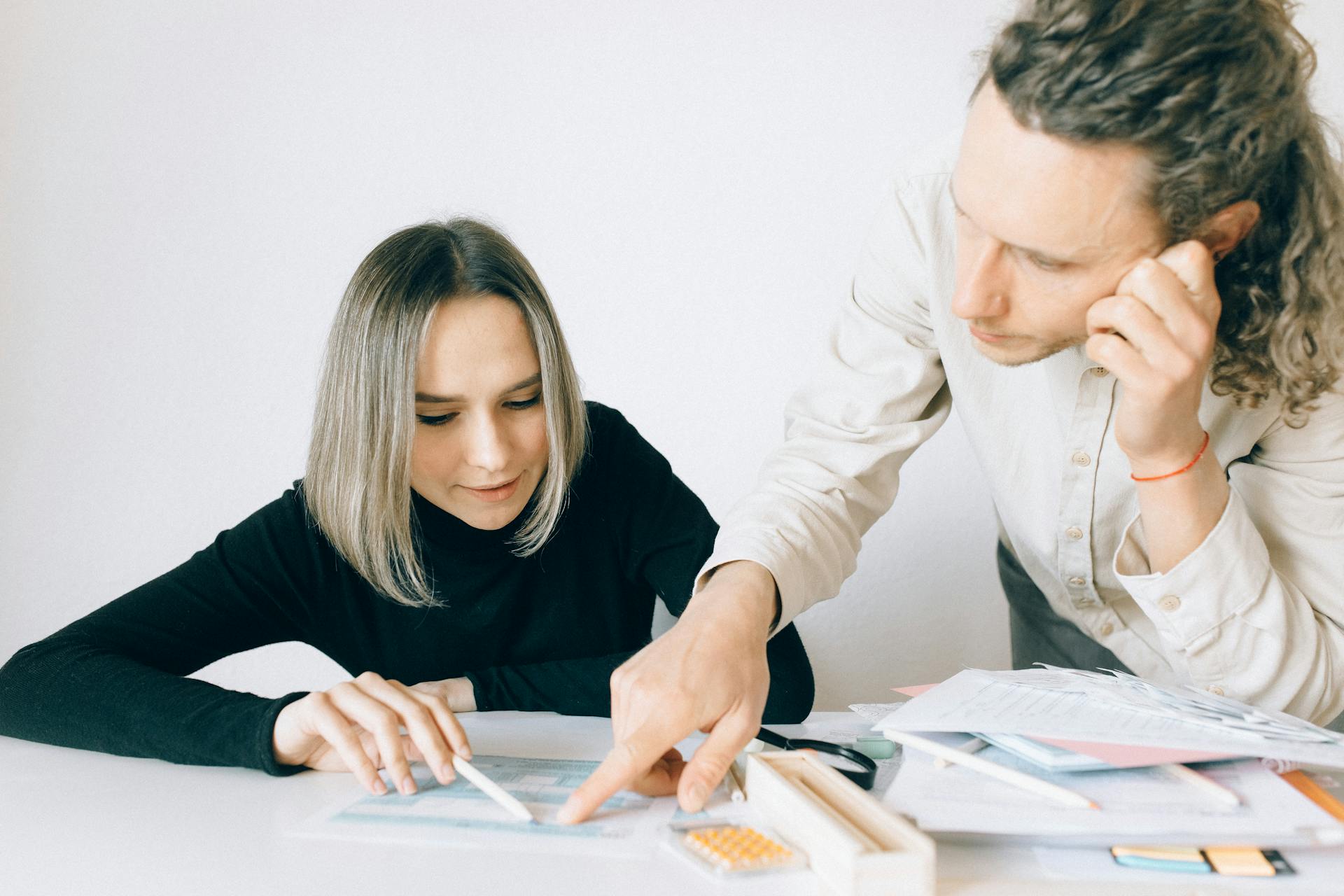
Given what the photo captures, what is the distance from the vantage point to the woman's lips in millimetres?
1255

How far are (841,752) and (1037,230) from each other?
442 mm

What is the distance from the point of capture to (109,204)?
83.3 inches

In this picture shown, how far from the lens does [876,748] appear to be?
874 millimetres

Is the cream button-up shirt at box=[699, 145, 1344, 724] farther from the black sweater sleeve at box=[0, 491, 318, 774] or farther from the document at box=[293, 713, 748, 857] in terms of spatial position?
the black sweater sleeve at box=[0, 491, 318, 774]

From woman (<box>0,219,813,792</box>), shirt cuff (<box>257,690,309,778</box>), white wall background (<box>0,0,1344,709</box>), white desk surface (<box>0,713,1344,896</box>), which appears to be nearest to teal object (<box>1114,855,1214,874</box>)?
white desk surface (<box>0,713,1344,896</box>)

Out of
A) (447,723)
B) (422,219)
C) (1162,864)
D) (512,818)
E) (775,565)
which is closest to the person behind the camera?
(1162,864)

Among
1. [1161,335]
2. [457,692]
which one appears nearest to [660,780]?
[457,692]

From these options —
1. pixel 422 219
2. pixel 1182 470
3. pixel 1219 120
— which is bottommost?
pixel 1182 470

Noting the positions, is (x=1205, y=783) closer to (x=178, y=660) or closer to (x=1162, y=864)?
(x=1162, y=864)

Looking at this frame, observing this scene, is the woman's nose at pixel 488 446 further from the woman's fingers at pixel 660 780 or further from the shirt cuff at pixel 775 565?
the woman's fingers at pixel 660 780

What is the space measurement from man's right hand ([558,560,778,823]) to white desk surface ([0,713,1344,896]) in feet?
0.23

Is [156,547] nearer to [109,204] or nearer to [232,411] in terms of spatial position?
[232,411]

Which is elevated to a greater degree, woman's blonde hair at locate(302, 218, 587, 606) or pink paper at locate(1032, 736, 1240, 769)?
woman's blonde hair at locate(302, 218, 587, 606)

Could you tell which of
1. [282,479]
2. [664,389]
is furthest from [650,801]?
[282,479]
